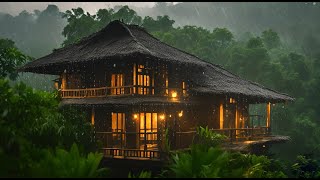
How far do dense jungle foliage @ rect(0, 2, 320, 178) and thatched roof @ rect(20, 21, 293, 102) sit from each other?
2457mm

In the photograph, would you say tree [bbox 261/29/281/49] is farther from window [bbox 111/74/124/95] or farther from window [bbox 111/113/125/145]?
window [bbox 111/113/125/145]

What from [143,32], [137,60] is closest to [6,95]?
[137,60]

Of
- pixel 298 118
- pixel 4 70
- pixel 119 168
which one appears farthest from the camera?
pixel 298 118

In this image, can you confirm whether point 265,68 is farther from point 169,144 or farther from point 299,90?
point 169,144

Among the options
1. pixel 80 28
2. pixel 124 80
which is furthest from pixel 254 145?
pixel 80 28

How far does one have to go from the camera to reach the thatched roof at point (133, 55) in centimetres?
1762

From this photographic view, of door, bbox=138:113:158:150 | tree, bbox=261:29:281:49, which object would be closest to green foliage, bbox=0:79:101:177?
door, bbox=138:113:158:150

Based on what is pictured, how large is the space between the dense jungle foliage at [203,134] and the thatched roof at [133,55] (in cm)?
246

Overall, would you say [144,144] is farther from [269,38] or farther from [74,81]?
[269,38]

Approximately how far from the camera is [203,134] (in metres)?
15.4

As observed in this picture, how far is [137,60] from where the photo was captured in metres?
17.7

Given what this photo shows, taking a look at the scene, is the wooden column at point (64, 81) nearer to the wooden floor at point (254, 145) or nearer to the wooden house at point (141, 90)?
the wooden house at point (141, 90)

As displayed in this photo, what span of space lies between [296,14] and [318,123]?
1764 inches

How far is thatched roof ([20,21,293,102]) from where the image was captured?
1762 centimetres
